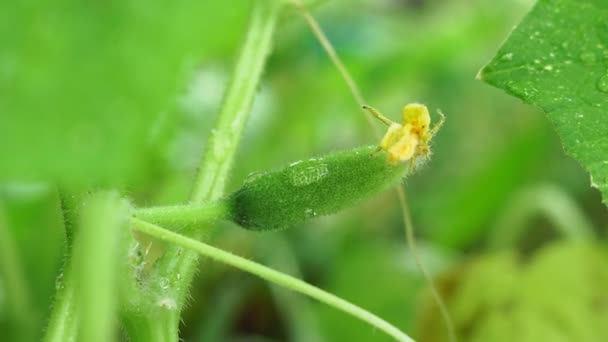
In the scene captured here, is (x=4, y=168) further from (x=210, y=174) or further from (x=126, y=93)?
(x=210, y=174)

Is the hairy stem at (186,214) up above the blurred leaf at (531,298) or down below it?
above

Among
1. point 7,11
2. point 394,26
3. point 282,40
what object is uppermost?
point 394,26

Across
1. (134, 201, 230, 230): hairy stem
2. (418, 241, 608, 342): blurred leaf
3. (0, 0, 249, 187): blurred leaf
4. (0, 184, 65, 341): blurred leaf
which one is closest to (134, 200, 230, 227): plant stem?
(134, 201, 230, 230): hairy stem

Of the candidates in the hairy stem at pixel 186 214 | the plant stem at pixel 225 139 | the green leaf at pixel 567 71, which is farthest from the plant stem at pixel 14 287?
the green leaf at pixel 567 71

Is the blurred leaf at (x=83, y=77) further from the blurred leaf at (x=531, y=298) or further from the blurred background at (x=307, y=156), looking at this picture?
the blurred leaf at (x=531, y=298)

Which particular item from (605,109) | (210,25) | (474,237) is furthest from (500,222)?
(210,25)

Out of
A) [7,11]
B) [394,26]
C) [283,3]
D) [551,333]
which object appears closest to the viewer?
[7,11]

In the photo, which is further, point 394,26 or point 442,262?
point 394,26
